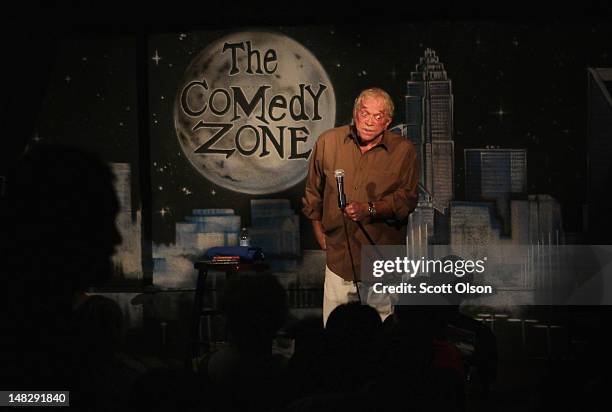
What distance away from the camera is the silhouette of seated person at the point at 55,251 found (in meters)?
1.37

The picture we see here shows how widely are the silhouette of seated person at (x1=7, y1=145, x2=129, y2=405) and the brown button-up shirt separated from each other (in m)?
3.19

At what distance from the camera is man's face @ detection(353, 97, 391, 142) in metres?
4.64

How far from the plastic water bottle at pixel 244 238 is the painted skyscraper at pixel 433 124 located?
144 cm

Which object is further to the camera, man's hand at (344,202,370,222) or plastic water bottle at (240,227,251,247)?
plastic water bottle at (240,227,251,247)

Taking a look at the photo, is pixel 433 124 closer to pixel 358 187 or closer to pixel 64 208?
pixel 358 187

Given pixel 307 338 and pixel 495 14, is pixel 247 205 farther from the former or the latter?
pixel 307 338

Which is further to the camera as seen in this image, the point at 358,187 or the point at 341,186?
the point at 358,187

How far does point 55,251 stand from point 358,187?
3.44m

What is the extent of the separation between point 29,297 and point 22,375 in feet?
0.64

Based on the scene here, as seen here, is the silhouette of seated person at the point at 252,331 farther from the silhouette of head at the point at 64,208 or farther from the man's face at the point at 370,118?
the man's face at the point at 370,118

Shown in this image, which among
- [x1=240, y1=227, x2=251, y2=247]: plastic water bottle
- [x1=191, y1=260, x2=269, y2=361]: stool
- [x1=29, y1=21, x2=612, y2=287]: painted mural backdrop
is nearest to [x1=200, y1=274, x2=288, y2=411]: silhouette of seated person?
[x1=191, y1=260, x2=269, y2=361]: stool

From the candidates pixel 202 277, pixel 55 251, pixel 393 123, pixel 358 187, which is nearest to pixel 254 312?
pixel 55 251

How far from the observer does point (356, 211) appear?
4.49 meters

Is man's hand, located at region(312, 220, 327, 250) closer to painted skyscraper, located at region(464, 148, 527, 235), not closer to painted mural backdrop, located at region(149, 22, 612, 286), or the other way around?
painted mural backdrop, located at region(149, 22, 612, 286)
